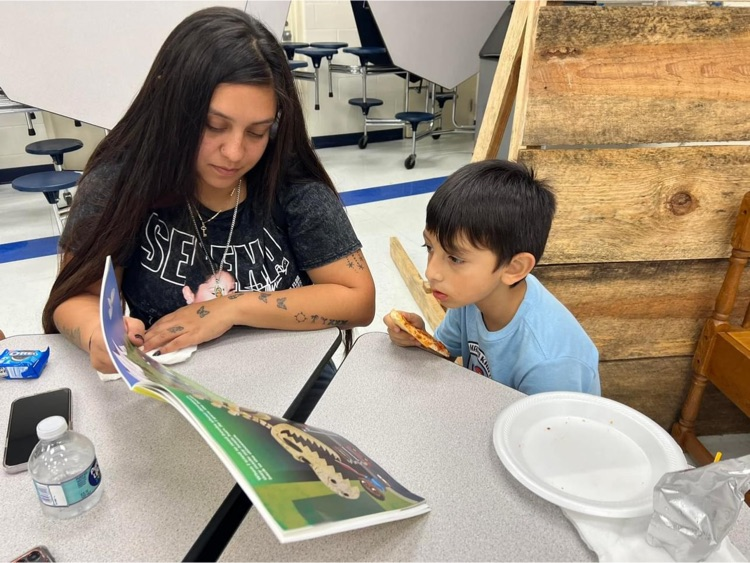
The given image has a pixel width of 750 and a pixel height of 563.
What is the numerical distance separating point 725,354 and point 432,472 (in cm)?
125

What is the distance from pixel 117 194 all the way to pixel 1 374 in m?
0.36

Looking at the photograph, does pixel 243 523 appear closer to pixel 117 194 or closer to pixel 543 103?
pixel 117 194

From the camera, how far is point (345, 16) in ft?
16.9

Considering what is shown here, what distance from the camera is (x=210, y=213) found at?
1.08m

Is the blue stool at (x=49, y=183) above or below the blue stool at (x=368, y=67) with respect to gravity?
below

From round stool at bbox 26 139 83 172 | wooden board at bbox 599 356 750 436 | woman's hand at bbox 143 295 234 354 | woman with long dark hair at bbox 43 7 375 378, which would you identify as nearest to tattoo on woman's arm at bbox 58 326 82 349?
woman with long dark hair at bbox 43 7 375 378

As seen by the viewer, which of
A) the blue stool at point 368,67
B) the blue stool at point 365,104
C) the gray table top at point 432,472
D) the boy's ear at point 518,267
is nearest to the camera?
the gray table top at point 432,472

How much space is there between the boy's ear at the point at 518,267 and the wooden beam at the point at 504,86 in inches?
30.5

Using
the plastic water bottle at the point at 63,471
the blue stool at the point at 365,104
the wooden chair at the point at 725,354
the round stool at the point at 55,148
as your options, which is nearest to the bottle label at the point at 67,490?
the plastic water bottle at the point at 63,471

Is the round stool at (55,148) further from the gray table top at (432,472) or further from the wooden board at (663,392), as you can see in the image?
the wooden board at (663,392)

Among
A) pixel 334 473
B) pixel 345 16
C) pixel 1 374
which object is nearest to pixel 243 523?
pixel 334 473

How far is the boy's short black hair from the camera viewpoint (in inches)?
36.7

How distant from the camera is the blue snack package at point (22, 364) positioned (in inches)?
34.1

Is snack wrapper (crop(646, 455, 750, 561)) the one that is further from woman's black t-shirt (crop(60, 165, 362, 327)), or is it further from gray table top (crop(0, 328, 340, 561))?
woman's black t-shirt (crop(60, 165, 362, 327))
